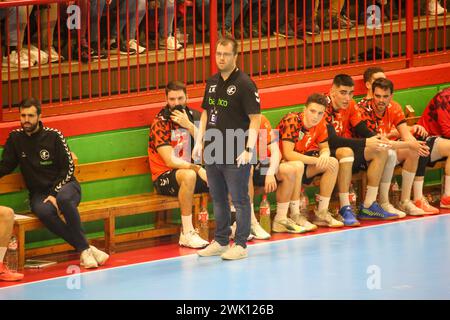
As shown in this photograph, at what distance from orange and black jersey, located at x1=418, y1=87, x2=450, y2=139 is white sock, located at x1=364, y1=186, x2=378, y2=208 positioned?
1099 millimetres

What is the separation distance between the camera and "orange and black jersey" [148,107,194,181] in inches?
432

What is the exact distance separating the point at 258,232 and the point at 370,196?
1392 mm

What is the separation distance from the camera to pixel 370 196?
11.8m

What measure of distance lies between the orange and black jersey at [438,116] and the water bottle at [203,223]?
9.21 feet

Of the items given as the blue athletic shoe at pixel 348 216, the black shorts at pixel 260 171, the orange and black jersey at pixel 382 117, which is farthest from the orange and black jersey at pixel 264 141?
the orange and black jersey at pixel 382 117

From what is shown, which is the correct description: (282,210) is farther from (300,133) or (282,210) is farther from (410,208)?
(410,208)

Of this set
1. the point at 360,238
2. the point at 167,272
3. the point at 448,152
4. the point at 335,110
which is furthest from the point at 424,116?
the point at 167,272

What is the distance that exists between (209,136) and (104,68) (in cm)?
179

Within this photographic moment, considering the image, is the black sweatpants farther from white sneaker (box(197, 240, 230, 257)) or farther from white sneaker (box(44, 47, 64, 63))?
white sneaker (box(44, 47, 64, 63))

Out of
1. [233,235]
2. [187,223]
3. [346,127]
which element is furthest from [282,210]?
[346,127]

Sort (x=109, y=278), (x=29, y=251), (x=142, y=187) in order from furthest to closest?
(x=142, y=187) < (x=29, y=251) < (x=109, y=278)

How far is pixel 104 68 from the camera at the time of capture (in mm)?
11367

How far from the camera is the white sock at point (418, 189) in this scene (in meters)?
12.1

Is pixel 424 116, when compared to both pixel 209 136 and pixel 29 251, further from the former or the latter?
pixel 29 251
